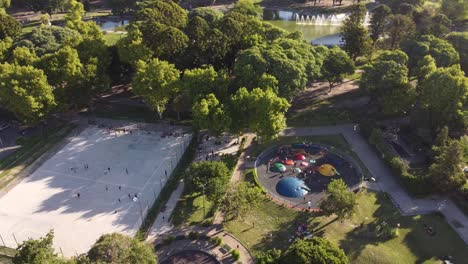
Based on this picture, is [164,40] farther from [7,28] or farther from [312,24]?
[312,24]

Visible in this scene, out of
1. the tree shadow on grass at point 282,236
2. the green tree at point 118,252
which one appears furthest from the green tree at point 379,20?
the green tree at point 118,252

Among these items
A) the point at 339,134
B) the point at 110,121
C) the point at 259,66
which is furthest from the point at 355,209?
the point at 110,121

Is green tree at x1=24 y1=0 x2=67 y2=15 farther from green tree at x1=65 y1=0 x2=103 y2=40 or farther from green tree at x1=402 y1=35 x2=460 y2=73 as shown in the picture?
green tree at x1=402 y1=35 x2=460 y2=73

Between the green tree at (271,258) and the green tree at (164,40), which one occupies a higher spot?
the green tree at (164,40)

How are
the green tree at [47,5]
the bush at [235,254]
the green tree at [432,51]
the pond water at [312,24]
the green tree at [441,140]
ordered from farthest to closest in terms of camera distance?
1. the green tree at [47,5]
2. the pond water at [312,24]
3. the green tree at [432,51]
4. the green tree at [441,140]
5. the bush at [235,254]

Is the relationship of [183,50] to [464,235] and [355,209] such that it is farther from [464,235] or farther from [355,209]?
[464,235]

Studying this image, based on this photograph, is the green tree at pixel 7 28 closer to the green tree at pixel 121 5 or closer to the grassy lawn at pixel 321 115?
the green tree at pixel 121 5

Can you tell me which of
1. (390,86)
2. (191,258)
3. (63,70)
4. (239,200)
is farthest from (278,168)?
(63,70)
